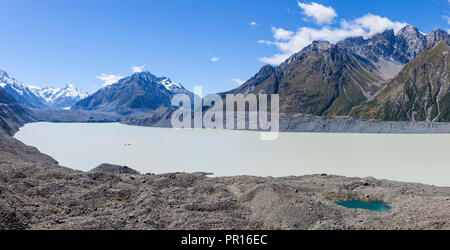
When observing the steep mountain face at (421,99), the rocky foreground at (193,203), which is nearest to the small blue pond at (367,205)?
the rocky foreground at (193,203)

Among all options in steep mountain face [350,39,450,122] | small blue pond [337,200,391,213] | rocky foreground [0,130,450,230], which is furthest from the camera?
steep mountain face [350,39,450,122]

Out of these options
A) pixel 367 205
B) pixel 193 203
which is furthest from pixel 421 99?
pixel 193 203

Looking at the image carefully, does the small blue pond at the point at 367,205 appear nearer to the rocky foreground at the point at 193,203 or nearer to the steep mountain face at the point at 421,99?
the rocky foreground at the point at 193,203

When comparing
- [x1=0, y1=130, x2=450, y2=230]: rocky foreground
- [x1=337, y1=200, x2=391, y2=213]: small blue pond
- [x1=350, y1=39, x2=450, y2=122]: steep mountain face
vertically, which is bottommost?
[x1=337, y1=200, x2=391, y2=213]: small blue pond

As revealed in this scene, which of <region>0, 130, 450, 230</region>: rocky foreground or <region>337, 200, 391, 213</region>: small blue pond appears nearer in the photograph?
<region>0, 130, 450, 230</region>: rocky foreground

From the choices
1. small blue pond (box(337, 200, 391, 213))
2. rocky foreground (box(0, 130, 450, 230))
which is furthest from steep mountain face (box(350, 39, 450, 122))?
small blue pond (box(337, 200, 391, 213))

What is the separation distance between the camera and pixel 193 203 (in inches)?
1028

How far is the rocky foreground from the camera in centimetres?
2102

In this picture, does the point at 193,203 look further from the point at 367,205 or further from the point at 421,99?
the point at 421,99

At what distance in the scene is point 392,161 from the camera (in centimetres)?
5684

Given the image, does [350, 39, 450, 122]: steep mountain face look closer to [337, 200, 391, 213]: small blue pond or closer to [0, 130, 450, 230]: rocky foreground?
[0, 130, 450, 230]: rocky foreground

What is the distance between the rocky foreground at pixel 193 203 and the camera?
68.9ft
